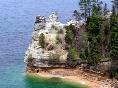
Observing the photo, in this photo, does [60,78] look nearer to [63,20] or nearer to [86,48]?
[86,48]

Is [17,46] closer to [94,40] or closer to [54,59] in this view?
[54,59]

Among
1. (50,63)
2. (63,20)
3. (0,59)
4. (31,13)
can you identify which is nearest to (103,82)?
(50,63)

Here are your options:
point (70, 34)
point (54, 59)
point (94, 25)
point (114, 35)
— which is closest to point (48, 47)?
point (54, 59)

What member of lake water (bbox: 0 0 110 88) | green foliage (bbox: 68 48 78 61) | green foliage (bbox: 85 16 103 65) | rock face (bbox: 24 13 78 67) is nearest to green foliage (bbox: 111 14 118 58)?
green foliage (bbox: 85 16 103 65)

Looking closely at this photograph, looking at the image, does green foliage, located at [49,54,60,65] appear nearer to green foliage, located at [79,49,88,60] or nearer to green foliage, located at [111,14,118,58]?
green foliage, located at [79,49,88,60]

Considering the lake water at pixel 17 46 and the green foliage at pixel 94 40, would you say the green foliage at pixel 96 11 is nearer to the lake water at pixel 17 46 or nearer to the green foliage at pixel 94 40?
the green foliage at pixel 94 40

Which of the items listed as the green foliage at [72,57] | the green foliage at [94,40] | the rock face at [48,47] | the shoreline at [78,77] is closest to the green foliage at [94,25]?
the green foliage at [94,40]
